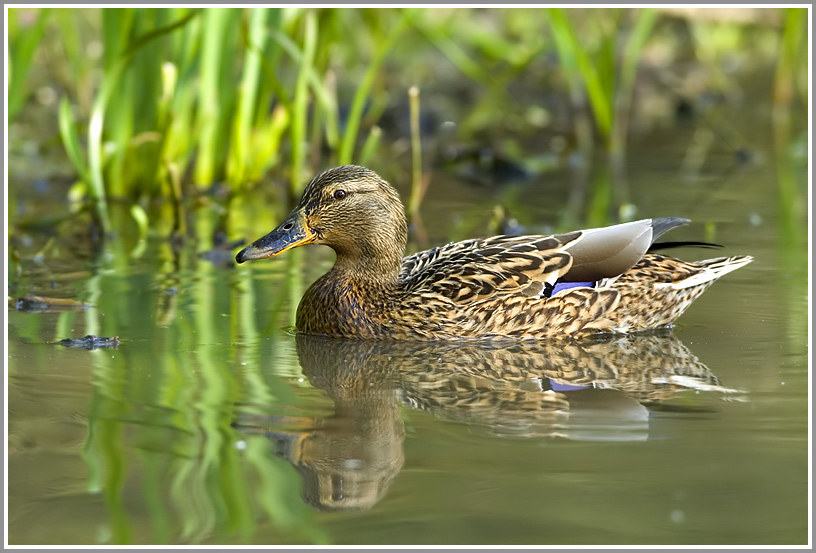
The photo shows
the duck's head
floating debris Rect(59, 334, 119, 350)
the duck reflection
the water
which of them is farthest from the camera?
the duck's head

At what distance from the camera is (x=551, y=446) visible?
4777 mm

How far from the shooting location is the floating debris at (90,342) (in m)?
6.34

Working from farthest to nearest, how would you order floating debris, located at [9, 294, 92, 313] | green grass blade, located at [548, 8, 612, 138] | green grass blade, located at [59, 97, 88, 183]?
green grass blade, located at [548, 8, 612, 138] < green grass blade, located at [59, 97, 88, 183] < floating debris, located at [9, 294, 92, 313]

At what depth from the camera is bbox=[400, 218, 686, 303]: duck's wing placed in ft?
22.3

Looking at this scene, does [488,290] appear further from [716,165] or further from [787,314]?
[716,165]

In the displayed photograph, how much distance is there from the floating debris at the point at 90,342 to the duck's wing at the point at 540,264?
1.68 meters

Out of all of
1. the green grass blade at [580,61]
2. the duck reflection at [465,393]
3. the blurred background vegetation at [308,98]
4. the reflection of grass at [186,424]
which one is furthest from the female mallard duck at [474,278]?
the green grass blade at [580,61]

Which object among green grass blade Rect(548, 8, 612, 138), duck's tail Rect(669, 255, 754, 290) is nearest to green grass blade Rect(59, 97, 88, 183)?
green grass blade Rect(548, 8, 612, 138)

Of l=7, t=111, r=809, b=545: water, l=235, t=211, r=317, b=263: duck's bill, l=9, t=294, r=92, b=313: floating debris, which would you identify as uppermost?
l=235, t=211, r=317, b=263: duck's bill

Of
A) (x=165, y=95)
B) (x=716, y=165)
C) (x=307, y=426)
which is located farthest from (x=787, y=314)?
(x=716, y=165)

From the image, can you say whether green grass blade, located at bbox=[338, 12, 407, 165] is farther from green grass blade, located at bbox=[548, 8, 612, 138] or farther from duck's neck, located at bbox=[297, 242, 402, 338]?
duck's neck, located at bbox=[297, 242, 402, 338]

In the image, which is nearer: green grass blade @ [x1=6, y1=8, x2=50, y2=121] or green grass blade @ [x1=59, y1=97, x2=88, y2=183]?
green grass blade @ [x1=59, y1=97, x2=88, y2=183]

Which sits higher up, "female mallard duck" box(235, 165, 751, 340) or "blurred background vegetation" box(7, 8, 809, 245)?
"blurred background vegetation" box(7, 8, 809, 245)

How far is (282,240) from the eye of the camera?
22.4ft
